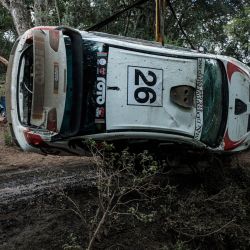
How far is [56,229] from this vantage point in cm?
469

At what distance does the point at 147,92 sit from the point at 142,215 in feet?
5.96

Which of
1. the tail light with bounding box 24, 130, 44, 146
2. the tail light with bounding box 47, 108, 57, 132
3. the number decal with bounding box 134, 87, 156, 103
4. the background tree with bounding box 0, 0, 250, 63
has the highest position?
the background tree with bounding box 0, 0, 250, 63

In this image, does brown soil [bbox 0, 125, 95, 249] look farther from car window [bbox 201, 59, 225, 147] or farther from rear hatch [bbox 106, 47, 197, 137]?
car window [bbox 201, 59, 225, 147]

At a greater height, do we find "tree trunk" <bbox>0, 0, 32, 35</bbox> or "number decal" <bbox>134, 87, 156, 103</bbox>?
"tree trunk" <bbox>0, 0, 32, 35</bbox>

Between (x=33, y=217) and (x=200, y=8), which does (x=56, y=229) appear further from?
(x=200, y=8)

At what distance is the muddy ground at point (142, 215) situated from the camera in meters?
4.49

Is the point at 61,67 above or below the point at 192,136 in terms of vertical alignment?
above

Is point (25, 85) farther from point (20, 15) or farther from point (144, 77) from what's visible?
point (20, 15)

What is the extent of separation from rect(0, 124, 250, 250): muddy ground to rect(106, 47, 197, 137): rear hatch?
2.31 ft

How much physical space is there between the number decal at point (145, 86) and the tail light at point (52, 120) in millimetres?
890

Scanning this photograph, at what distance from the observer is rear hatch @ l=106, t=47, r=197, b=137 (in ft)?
17.2

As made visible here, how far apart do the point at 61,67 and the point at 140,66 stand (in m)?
0.96

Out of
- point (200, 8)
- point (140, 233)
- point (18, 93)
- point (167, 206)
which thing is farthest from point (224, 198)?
point (200, 8)

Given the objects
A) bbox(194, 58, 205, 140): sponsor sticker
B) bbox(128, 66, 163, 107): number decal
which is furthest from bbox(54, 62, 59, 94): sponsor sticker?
bbox(194, 58, 205, 140): sponsor sticker
